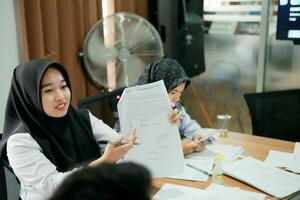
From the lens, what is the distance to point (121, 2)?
288 centimetres

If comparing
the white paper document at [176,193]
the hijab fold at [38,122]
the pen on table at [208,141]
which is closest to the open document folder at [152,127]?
the white paper document at [176,193]

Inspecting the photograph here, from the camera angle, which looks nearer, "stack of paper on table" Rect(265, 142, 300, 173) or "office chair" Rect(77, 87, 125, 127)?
"stack of paper on table" Rect(265, 142, 300, 173)

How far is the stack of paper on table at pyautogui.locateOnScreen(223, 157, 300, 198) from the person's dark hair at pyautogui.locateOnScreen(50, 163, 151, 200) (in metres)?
1.07

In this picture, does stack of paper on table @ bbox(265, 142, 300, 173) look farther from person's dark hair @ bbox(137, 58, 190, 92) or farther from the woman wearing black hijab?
the woman wearing black hijab

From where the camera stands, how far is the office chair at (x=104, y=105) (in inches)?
72.1

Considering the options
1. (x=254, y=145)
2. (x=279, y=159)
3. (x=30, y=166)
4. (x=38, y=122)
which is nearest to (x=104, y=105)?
(x=38, y=122)

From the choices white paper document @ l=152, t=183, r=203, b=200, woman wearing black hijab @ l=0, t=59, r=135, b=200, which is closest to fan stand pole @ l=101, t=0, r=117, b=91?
woman wearing black hijab @ l=0, t=59, r=135, b=200

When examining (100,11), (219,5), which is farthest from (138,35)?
(219,5)

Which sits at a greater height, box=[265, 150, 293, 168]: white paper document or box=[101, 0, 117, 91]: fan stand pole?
box=[101, 0, 117, 91]: fan stand pole

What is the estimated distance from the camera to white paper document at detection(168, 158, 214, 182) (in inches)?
58.7

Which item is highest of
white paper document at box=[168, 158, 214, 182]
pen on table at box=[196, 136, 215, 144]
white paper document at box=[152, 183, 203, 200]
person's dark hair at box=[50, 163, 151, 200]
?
person's dark hair at box=[50, 163, 151, 200]

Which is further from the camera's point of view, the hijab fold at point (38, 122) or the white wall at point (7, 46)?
the white wall at point (7, 46)

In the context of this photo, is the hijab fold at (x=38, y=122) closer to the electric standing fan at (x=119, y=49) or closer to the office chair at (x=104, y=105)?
the office chair at (x=104, y=105)

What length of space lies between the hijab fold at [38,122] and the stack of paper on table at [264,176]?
0.65 meters
